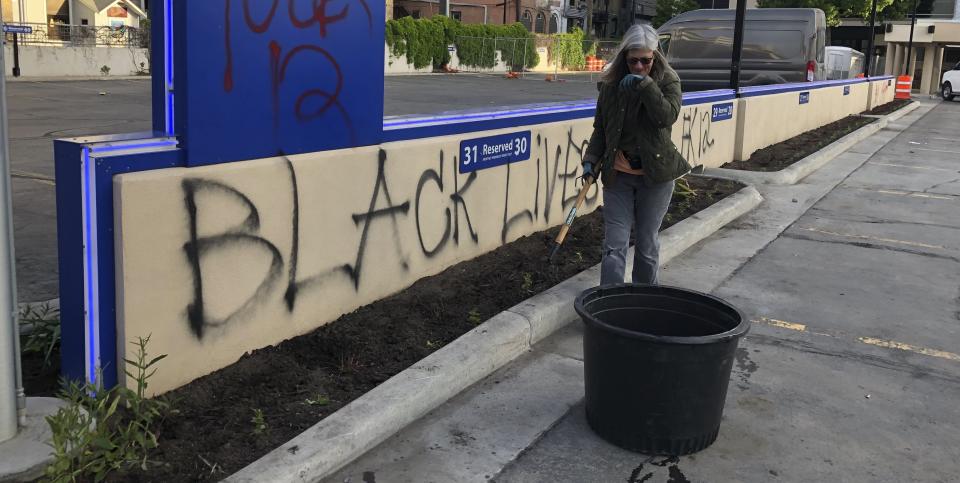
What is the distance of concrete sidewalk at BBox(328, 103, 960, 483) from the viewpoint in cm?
346

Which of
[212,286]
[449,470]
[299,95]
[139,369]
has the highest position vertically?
[299,95]

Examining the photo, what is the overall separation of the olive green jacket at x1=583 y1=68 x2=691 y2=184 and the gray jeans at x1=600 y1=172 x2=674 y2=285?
0.11 metres

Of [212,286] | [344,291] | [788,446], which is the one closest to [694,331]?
[788,446]

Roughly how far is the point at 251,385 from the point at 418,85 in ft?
83.2

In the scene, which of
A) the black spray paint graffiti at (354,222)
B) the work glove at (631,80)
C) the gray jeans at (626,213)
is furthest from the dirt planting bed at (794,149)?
the work glove at (631,80)

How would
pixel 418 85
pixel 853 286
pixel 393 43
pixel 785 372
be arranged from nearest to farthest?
pixel 785 372, pixel 853 286, pixel 418 85, pixel 393 43

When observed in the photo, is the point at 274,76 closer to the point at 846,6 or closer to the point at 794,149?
the point at 794,149

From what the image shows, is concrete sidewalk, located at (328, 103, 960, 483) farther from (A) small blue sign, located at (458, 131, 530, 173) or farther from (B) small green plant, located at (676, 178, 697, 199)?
(A) small blue sign, located at (458, 131, 530, 173)

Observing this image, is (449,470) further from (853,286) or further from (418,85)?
(418,85)

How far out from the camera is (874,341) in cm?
509

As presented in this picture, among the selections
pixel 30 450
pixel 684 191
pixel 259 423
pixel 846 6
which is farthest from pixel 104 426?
pixel 846 6

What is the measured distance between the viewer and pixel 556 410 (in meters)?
3.97

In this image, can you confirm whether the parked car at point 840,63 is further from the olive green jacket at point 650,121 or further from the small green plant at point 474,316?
the small green plant at point 474,316

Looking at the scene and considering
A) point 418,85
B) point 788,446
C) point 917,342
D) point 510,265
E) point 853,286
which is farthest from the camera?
point 418,85
